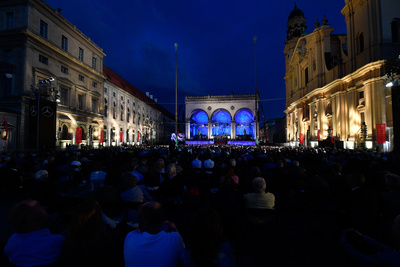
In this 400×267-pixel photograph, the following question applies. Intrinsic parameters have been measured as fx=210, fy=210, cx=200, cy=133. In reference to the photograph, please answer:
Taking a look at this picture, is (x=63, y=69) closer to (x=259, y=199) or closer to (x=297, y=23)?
(x=259, y=199)

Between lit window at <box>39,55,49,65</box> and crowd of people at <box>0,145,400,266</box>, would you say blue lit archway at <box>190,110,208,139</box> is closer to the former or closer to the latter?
lit window at <box>39,55,49,65</box>

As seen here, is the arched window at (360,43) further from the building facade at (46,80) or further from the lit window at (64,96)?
the lit window at (64,96)

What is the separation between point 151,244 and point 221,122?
203ft

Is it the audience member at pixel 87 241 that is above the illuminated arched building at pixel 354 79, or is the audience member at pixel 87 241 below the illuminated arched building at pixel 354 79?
below

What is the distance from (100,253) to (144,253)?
1.71 ft

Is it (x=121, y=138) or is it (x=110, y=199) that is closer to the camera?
(x=110, y=199)

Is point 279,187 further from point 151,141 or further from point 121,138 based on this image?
point 151,141

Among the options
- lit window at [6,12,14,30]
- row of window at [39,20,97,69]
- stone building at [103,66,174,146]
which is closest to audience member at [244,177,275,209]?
row of window at [39,20,97,69]

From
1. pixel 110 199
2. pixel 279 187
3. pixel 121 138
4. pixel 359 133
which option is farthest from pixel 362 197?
pixel 121 138

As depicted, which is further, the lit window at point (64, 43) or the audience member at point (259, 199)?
the lit window at point (64, 43)

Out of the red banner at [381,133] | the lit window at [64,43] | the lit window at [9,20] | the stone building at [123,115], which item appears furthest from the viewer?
the stone building at [123,115]

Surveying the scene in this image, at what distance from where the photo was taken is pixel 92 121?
33000mm

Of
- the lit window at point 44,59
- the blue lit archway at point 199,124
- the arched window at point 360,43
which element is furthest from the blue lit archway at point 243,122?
the lit window at point 44,59

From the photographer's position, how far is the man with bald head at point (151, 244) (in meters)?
1.93
